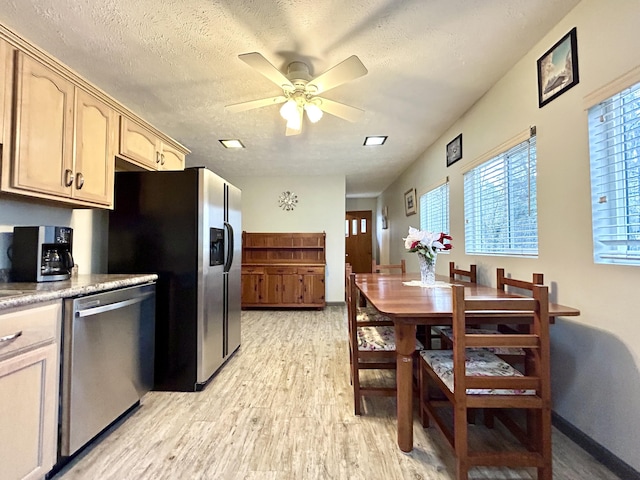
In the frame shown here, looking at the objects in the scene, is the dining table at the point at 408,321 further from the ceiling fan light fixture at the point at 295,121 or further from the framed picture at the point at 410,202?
the framed picture at the point at 410,202

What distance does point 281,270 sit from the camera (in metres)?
5.20

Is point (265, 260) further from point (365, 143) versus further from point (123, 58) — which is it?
point (123, 58)

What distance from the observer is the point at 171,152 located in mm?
2922

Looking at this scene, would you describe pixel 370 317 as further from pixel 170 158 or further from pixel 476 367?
pixel 170 158

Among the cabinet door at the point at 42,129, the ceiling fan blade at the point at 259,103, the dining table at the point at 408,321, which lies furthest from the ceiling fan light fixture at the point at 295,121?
the dining table at the point at 408,321

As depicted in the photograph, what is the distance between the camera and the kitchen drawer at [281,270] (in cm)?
520

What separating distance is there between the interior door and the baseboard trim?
6.41 metres

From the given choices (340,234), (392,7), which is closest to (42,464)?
(392,7)

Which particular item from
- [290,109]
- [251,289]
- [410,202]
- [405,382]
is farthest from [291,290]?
[405,382]

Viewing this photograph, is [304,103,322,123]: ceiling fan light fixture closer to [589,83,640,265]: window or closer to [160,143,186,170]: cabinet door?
[160,143,186,170]: cabinet door

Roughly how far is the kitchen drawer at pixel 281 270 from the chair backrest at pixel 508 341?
4011mm

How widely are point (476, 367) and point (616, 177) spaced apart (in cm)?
116

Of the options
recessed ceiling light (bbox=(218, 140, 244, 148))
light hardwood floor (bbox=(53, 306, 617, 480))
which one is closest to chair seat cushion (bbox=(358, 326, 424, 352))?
light hardwood floor (bbox=(53, 306, 617, 480))

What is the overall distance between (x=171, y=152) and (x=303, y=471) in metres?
2.81
